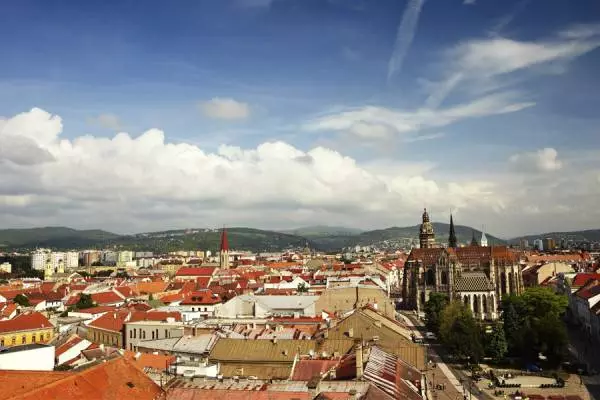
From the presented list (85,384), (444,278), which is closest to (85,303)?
(444,278)

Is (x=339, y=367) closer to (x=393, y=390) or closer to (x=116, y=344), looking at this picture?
(x=393, y=390)

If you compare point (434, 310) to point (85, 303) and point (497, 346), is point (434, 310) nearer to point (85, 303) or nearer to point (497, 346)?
point (497, 346)

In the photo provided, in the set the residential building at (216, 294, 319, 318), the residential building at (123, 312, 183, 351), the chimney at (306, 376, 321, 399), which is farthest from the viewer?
the residential building at (216, 294, 319, 318)

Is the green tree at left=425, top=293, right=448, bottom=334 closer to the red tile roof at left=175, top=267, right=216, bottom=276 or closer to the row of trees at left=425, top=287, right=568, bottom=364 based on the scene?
the row of trees at left=425, top=287, right=568, bottom=364

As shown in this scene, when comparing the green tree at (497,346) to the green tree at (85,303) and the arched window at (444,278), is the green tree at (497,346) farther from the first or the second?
the green tree at (85,303)

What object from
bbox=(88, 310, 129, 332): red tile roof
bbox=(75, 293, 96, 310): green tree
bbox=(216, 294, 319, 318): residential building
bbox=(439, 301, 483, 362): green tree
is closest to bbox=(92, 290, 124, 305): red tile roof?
bbox=(75, 293, 96, 310): green tree

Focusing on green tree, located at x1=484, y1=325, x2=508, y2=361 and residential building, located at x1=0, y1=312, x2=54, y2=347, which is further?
residential building, located at x1=0, y1=312, x2=54, y2=347
